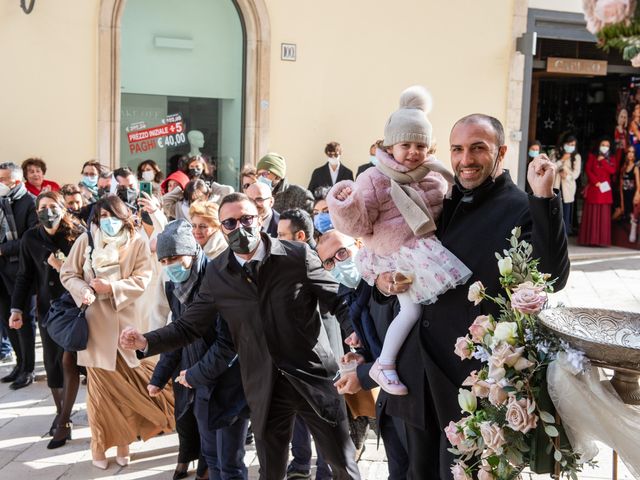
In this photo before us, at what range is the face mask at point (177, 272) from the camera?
490 cm

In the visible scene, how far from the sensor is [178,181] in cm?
917

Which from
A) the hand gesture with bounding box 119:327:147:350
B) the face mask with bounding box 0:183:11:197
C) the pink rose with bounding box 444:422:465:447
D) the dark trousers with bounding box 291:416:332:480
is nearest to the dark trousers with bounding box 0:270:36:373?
the face mask with bounding box 0:183:11:197

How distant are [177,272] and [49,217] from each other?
8.09 feet

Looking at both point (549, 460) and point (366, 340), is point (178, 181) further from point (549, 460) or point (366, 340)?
point (549, 460)

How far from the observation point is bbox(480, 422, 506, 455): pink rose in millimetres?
2656

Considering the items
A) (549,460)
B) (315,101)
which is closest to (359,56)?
(315,101)

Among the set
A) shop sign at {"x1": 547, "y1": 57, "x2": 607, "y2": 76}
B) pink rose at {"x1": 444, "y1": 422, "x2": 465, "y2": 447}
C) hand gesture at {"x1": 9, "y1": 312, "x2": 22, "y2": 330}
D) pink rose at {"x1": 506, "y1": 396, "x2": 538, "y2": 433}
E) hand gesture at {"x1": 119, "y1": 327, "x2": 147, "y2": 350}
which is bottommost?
hand gesture at {"x1": 9, "y1": 312, "x2": 22, "y2": 330}

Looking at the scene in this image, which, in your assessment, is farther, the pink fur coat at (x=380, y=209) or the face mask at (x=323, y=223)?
the face mask at (x=323, y=223)

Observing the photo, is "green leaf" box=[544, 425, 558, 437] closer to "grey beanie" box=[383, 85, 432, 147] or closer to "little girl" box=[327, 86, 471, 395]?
"little girl" box=[327, 86, 471, 395]

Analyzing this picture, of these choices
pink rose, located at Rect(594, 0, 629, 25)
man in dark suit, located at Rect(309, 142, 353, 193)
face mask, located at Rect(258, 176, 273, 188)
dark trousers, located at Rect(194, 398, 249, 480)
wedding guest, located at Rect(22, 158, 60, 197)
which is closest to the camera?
pink rose, located at Rect(594, 0, 629, 25)

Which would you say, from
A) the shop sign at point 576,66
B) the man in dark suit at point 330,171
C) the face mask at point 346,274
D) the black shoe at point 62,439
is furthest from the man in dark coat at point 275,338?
the shop sign at point 576,66

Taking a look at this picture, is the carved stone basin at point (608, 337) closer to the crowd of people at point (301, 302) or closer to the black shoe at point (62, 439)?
the crowd of people at point (301, 302)

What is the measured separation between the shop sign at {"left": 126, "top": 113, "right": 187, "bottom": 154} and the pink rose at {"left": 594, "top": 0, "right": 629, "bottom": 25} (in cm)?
1041

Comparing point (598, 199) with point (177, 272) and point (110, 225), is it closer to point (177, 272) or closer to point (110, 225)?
point (110, 225)
